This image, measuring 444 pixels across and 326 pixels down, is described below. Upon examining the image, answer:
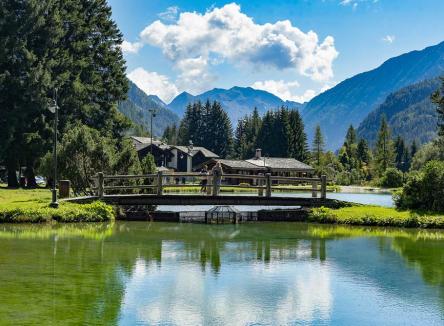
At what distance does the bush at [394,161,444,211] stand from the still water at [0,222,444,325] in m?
5.02

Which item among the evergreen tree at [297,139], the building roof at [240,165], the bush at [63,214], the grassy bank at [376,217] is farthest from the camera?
the evergreen tree at [297,139]

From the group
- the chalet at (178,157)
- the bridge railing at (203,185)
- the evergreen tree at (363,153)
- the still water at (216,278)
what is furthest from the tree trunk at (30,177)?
the evergreen tree at (363,153)

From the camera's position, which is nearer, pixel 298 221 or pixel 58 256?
pixel 58 256

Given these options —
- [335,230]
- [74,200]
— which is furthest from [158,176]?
[335,230]

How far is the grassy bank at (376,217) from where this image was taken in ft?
90.7

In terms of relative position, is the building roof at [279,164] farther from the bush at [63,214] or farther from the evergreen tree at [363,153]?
the bush at [63,214]

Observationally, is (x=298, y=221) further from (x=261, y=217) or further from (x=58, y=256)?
(x=58, y=256)

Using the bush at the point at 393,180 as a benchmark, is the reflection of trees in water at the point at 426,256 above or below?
below

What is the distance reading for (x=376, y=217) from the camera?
1121 inches

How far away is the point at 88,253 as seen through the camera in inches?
727

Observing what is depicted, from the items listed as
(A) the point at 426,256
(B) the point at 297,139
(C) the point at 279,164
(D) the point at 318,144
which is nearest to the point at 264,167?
(C) the point at 279,164

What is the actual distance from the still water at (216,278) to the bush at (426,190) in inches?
197

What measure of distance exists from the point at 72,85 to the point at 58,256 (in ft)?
118

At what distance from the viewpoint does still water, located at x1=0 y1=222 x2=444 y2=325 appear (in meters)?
11.3
